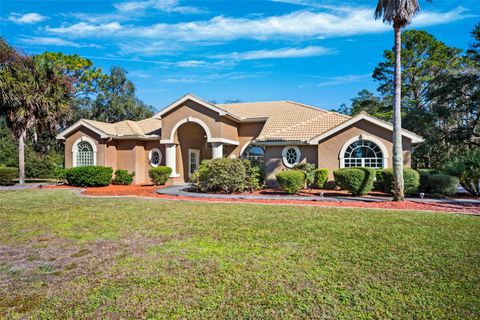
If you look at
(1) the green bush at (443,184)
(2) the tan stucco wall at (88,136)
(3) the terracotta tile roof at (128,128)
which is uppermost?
(3) the terracotta tile roof at (128,128)

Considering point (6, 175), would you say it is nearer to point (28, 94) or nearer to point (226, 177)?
point (28, 94)

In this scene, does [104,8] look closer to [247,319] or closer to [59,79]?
[59,79]

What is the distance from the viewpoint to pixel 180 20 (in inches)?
700

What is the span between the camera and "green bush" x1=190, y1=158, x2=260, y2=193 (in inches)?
701

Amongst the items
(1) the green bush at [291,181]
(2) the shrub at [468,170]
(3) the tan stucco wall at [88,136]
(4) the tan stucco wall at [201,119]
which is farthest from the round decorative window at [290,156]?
(3) the tan stucco wall at [88,136]

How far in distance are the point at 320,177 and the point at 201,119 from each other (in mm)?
9222

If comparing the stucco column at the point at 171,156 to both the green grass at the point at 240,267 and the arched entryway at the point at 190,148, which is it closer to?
the arched entryway at the point at 190,148

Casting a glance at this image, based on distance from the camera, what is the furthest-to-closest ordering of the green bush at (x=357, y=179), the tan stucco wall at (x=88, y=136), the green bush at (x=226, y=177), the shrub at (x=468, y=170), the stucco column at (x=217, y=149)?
1. the tan stucco wall at (x=88, y=136)
2. the stucco column at (x=217, y=149)
3. the green bush at (x=226, y=177)
4. the green bush at (x=357, y=179)
5. the shrub at (x=468, y=170)

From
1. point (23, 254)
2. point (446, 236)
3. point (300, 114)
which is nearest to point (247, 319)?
point (23, 254)

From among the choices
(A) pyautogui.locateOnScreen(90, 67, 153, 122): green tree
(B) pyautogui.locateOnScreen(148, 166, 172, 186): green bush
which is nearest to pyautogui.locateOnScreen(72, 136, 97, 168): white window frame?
(B) pyautogui.locateOnScreen(148, 166, 172, 186): green bush

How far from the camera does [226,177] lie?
17656 mm

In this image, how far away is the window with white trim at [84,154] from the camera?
2497 cm

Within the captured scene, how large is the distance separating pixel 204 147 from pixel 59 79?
499 inches

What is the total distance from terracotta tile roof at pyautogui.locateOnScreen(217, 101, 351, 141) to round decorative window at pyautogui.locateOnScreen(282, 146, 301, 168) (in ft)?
2.27
